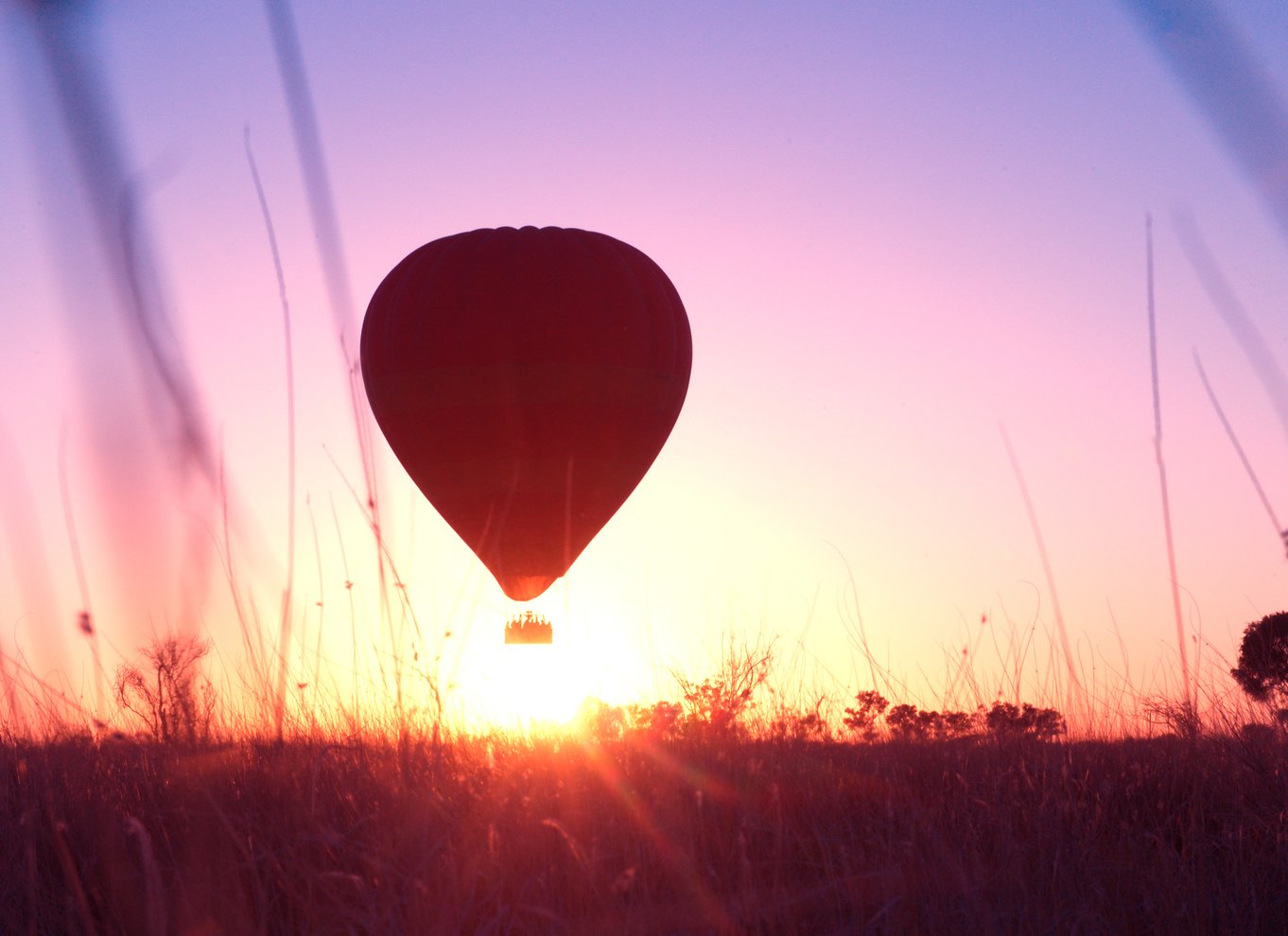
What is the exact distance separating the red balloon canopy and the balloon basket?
75 cm

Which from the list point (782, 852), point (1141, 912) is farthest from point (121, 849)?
point (1141, 912)

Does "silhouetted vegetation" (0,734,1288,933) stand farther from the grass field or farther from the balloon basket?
the balloon basket

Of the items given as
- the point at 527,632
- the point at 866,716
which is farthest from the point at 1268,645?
the point at 866,716

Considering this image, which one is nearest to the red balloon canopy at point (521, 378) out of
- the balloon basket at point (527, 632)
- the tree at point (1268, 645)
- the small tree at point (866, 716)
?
the balloon basket at point (527, 632)

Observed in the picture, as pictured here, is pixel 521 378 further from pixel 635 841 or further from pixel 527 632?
pixel 635 841

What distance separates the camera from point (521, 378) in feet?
48.0

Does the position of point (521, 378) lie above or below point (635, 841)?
above

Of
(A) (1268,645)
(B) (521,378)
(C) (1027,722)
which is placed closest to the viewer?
(C) (1027,722)

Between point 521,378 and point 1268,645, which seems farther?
point 1268,645

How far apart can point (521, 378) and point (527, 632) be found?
3.49 meters

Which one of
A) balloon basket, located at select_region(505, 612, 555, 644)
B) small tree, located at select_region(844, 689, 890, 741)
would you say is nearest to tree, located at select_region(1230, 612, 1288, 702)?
balloon basket, located at select_region(505, 612, 555, 644)

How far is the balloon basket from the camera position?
15602mm

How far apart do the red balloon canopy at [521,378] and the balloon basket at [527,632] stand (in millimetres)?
754

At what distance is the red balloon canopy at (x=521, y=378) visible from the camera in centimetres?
1437
